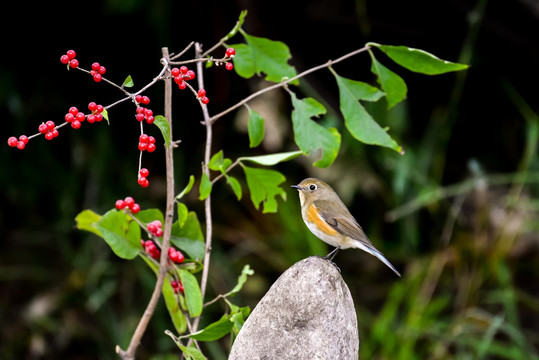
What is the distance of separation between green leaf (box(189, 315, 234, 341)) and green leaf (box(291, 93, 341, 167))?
457mm

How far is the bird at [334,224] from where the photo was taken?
2449 mm

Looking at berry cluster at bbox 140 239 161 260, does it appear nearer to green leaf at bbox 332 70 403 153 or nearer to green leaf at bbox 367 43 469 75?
green leaf at bbox 332 70 403 153

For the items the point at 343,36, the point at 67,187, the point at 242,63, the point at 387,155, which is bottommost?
the point at 67,187

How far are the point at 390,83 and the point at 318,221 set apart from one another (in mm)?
580

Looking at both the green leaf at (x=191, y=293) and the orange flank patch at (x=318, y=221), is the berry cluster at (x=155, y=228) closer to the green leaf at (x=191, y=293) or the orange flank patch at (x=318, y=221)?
the green leaf at (x=191, y=293)

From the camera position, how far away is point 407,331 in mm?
4180

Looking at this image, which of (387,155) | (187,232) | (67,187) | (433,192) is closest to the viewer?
(187,232)

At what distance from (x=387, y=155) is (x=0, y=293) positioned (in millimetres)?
2624

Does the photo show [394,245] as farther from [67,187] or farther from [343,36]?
[67,187]

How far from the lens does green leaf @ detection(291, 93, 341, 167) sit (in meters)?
2.00

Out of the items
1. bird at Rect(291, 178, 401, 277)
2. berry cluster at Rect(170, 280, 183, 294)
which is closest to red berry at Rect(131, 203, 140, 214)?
berry cluster at Rect(170, 280, 183, 294)

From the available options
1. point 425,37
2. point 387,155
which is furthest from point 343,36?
point 387,155

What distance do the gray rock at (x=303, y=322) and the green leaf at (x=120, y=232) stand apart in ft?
1.17

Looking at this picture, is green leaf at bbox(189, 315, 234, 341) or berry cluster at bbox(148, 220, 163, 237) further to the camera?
berry cluster at bbox(148, 220, 163, 237)
